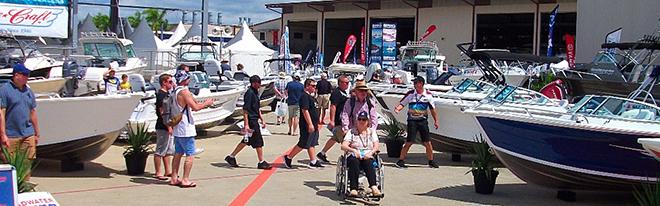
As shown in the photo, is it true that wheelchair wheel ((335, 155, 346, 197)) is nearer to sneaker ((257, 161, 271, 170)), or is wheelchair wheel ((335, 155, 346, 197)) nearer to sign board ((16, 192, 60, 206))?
sneaker ((257, 161, 271, 170))

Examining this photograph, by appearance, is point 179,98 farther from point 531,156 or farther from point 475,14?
point 475,14

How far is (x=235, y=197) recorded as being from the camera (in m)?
8.94

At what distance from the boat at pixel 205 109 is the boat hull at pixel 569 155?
7.16 meters

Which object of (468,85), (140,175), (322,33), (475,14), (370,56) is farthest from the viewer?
(322,33)

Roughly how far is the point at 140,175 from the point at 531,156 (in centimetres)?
535

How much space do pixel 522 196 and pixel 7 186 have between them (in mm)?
6394

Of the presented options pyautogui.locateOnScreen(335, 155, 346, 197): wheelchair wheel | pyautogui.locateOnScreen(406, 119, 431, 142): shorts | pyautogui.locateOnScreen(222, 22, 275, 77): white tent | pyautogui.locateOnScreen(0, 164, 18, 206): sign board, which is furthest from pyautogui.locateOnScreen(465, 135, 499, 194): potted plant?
pyautogui.locateOnScreen(222, 22, 275, 77): white tent

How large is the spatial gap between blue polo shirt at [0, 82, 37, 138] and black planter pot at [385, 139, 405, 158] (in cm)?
652

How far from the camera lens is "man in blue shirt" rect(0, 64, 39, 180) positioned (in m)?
8.25

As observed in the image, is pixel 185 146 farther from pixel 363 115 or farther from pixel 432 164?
pixel 432 164

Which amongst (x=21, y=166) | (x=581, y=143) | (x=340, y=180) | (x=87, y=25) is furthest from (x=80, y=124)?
(x=87, y=25)

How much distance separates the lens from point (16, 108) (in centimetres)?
829

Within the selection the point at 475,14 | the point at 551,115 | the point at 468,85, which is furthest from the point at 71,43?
the point at 475,14

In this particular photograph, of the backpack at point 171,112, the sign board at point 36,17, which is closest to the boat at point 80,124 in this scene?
the backpack at point 171,112
